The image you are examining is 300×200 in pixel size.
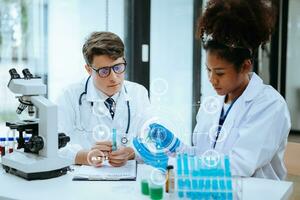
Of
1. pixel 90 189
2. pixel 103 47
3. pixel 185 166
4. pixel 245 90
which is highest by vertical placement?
pixel 103 47

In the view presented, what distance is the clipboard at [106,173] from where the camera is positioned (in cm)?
141

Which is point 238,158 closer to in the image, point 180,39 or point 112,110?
point 112,110

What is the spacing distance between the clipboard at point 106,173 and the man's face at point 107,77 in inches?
16.8

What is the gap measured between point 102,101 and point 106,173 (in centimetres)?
52

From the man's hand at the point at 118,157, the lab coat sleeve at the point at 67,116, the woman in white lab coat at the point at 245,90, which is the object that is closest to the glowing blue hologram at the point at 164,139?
the woman in white lab coat at the point at 245,90

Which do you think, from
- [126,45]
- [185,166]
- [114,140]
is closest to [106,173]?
[114,140]

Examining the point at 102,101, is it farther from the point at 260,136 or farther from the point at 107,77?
the point at 260,136

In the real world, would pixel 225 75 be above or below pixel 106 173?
above

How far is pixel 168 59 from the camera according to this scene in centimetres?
352

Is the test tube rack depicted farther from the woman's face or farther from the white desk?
the woman's face

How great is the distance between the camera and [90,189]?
51.5 inches

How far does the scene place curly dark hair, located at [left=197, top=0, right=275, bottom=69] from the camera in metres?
1.46

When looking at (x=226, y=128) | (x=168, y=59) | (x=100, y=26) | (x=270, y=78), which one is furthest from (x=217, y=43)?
(x=270, y=78)

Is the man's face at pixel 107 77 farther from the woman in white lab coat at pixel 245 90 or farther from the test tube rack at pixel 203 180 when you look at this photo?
the test tube rack at pixel 203 180
